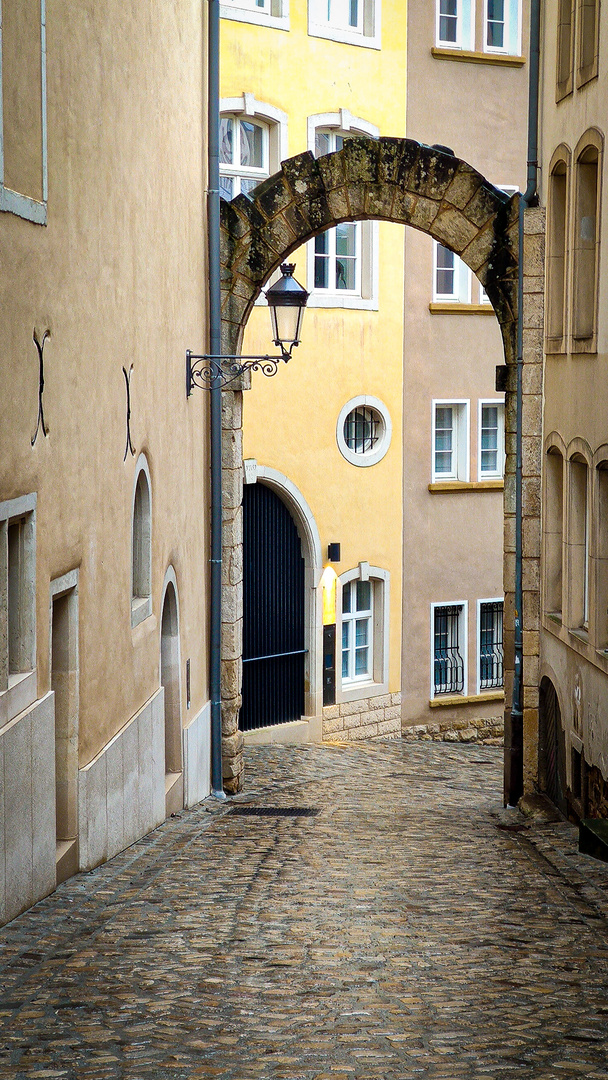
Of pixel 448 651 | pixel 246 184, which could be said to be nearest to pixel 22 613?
pixel 246 184

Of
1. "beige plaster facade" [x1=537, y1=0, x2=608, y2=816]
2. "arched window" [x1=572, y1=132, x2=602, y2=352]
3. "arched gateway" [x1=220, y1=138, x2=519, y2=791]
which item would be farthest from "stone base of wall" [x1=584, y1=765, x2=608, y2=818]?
"arched gateway" [x1=220, y1=138, x2=519, y2=791]

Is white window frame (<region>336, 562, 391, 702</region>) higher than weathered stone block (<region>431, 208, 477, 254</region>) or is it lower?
lower

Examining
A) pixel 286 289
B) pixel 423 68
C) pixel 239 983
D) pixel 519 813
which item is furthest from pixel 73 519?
pixel 423 68

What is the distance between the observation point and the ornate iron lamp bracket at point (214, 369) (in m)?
12.0

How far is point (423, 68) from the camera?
19281 millimetres

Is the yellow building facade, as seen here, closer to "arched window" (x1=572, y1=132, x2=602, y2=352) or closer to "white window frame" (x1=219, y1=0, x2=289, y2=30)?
"white window frame" (x1=219, y1=0, x2=289, y2=30)

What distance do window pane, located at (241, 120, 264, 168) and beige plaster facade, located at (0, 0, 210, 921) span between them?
501cm

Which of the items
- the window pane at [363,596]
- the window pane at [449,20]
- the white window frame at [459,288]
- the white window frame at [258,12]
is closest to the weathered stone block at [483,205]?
the white window frame at [258,12]

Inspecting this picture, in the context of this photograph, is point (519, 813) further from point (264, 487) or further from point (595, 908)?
point (264, 487)

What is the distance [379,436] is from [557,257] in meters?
7.21

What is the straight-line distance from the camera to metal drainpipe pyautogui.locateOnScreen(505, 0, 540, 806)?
12.9m

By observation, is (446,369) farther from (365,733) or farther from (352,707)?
(365,733)

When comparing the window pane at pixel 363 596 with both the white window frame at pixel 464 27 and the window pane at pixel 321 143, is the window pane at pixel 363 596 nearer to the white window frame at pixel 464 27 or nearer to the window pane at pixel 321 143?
the window pane at pixel 321 143

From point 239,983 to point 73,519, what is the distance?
9.30 ft
